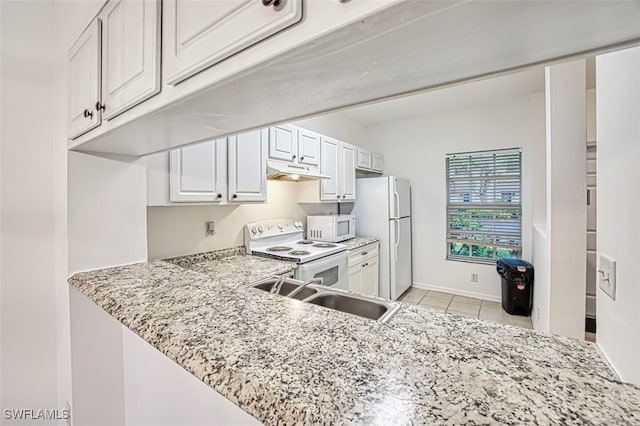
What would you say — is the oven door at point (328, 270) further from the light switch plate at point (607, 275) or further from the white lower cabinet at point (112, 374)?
the light switch plate at point (607, 275)

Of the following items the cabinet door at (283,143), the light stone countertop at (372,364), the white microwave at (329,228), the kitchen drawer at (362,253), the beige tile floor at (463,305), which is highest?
the cabinet door at (283,143)

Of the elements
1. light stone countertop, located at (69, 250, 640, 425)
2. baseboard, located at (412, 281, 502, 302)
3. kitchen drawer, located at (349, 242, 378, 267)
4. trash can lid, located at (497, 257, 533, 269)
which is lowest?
baseboard, located at (412, 281, 502, 302)

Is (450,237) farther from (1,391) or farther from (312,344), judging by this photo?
(1,391)

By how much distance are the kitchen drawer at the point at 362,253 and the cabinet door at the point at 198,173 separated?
62.7 inches

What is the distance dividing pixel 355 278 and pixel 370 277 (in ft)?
1.29

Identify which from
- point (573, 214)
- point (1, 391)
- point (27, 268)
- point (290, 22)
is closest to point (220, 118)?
point (290, 22)

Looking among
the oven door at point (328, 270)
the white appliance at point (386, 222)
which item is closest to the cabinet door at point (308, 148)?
the oven door at point (328, 270)

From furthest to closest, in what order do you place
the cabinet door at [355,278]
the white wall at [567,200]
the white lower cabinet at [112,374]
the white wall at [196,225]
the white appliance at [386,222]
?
1. the white appliance at [386,222]
2. the cabinet door at [355,278]
3. the white wall at [196,225]
4. the white wall at [567,200]
5. the white lower cabinet at [112,374]

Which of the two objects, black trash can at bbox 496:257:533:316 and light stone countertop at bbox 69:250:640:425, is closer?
light stone countertop at bbox 69:250:640:425

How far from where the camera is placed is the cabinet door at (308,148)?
269 cm

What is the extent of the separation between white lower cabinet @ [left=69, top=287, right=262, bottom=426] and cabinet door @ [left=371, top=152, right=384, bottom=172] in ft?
11.9

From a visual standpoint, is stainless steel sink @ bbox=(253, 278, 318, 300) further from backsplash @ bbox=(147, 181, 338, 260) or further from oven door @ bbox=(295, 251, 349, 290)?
backsplash @ bbox=(147, 181, 338, 260)

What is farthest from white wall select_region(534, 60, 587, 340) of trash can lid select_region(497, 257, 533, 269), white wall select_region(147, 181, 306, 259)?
white wall select_region(147, 181, 306, 259)

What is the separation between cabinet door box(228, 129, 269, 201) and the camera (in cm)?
203
